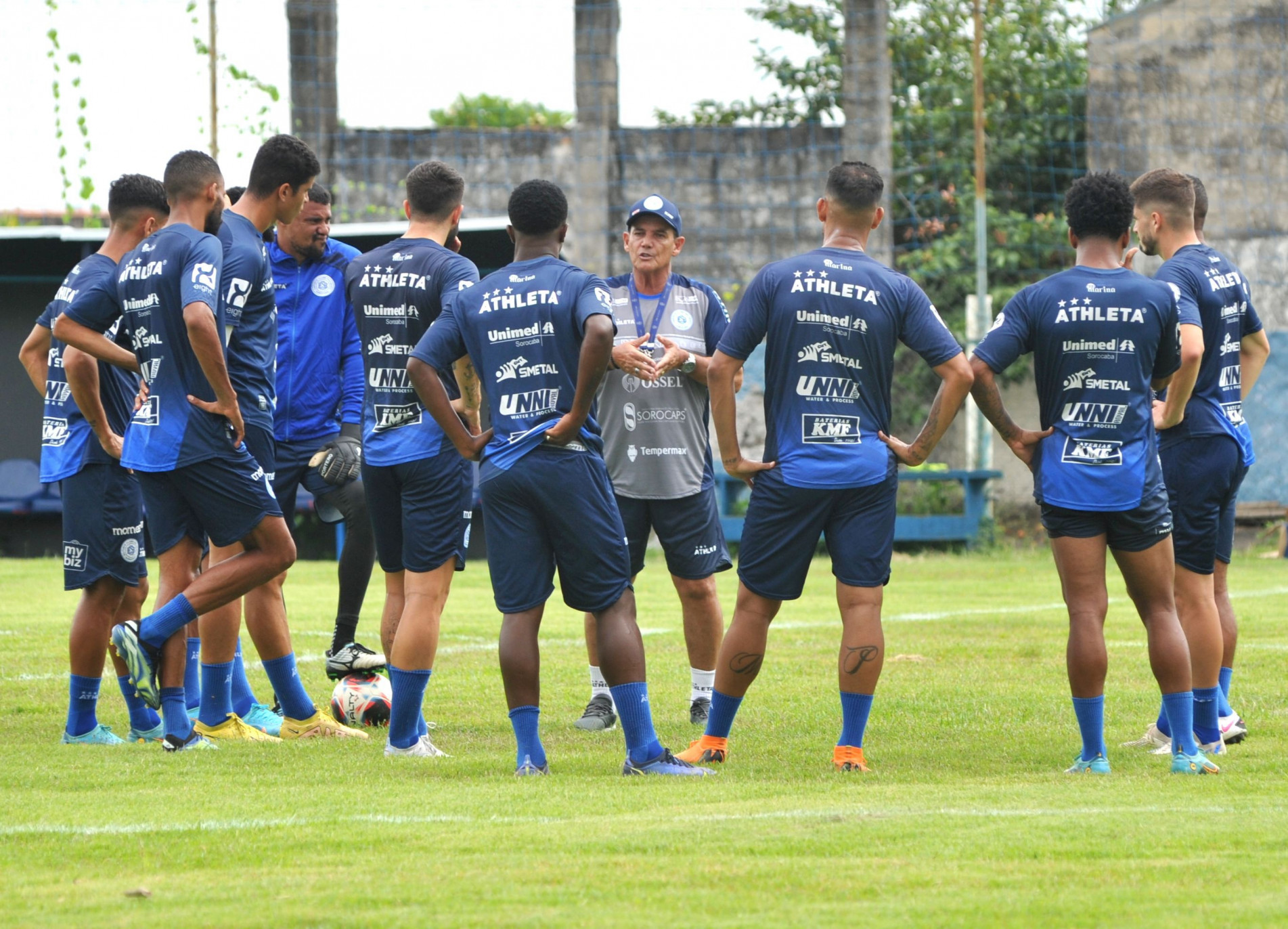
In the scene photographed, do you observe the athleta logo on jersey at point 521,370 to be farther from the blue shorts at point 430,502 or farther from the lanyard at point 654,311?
the lanyard at point 654,311

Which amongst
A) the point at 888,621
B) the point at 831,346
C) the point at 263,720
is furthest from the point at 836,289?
the point at 888,621

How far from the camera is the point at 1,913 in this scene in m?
3.83

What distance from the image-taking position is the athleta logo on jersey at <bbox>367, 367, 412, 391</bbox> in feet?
22.4

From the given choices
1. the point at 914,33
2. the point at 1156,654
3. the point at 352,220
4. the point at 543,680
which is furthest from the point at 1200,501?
the point at 914,33

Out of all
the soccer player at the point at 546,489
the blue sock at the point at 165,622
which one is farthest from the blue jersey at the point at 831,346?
the blue sock at the point at 165,622

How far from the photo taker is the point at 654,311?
753 cm

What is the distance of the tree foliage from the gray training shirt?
29407 millimetres

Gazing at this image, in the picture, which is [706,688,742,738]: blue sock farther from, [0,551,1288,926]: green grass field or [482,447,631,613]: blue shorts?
[482,447,631,613]: blue shorts

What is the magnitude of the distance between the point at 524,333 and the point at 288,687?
2175mm

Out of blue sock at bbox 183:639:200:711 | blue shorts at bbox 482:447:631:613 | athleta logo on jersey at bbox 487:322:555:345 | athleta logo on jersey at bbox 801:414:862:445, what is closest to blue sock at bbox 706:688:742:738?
blue shorts at bbox 482:447:631:613

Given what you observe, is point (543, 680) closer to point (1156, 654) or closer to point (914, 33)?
point (1156, 654)

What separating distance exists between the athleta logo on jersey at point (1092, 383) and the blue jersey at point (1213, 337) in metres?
0.84

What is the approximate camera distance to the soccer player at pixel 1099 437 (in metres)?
5.90

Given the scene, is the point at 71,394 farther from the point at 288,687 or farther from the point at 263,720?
the point at 263,720
